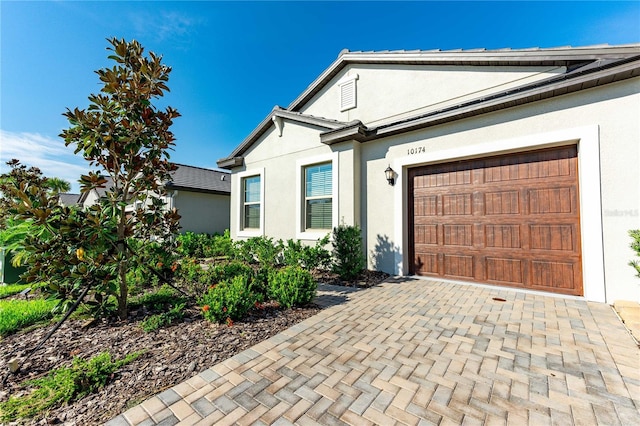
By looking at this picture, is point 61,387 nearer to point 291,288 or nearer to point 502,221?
point 291,288

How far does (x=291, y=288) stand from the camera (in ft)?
13.5

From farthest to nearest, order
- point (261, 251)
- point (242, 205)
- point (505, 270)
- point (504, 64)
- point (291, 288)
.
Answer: point (242, 205)
point (261, 251)
point (504, 64)
point (505, 270)
point (291, 288)

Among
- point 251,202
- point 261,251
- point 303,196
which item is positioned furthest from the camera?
point 251,202

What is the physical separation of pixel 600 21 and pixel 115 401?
33.6ft

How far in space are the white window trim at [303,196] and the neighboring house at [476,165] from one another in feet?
0.13

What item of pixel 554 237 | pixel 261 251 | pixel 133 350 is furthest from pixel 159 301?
pixel 554 237

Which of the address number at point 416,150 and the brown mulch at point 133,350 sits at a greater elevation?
the address number at point 416,150

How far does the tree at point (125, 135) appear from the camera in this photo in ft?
11.0

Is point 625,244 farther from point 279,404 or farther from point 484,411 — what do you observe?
point 279,404

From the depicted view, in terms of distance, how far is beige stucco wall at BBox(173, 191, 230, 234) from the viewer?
13008 millimetres

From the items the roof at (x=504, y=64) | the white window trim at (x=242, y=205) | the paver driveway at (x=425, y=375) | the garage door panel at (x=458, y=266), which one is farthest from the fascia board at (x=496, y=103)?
the white window trim at (x=242, y=205)

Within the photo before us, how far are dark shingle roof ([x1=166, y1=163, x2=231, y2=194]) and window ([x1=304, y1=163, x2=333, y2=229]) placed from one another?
7955 millimetres

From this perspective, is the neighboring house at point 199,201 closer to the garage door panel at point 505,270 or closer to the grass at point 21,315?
the grass at point 21,315

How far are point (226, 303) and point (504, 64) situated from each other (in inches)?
300
